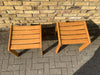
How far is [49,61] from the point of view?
2.97m

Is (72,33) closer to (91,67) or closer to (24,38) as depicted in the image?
(24,38)

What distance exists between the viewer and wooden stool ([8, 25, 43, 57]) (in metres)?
2.30

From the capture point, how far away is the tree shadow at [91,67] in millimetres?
2893

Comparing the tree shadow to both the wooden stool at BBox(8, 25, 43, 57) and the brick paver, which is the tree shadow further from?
the wooden stool at BBox(8, 25, 43, 57)

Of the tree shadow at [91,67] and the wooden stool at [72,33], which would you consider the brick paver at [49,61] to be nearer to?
the tree shadow at [91,67]

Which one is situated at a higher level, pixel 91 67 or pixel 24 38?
pixel 24 38

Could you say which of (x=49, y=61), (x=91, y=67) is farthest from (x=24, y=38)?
(x=91, y=67)

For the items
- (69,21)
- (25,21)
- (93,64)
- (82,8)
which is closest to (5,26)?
(25,21)

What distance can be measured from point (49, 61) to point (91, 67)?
1.25 metres

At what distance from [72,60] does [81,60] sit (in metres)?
0.27

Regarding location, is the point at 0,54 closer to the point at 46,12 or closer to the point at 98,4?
the point at 46,12

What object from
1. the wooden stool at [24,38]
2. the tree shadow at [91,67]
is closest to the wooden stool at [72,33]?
the wooden stool at [24,38]

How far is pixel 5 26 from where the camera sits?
288cm

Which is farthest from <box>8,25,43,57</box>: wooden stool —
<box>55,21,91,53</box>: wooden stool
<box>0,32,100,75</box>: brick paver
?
<box>0,32,100,75</box>: brick paver
